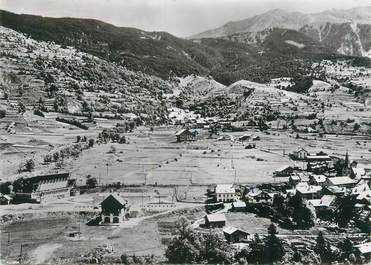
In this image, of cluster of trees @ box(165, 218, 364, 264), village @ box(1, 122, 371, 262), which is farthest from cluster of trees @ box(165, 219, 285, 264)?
village @ box(1, 122, 371, 262)

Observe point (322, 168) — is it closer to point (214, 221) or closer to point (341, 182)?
point (341, 182)

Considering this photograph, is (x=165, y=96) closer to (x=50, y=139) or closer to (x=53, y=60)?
(x=53, y=60)

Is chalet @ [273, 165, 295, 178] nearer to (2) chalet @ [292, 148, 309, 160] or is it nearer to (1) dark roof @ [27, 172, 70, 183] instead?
(2) chalet @ [292, 148, 309, 160]

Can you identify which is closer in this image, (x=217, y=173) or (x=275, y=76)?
(x=217, y=173)

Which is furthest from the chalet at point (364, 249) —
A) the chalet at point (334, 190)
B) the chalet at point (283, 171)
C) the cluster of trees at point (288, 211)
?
the chalet at point (283, 171)

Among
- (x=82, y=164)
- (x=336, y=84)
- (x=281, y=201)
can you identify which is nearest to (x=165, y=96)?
(x=336, y=84)

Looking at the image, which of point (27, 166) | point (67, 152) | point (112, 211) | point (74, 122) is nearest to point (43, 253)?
point (112, 211)
